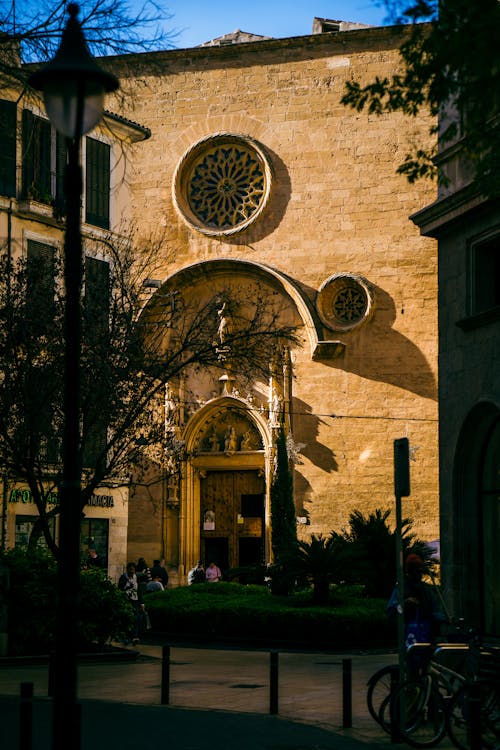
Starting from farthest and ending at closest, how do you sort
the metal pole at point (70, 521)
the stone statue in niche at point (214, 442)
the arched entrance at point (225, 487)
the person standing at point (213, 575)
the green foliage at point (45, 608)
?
the stone statue in niche at point (214, 442)
the arched entrance at point (225, 487)
the person standing at point (213, 575)
the green foliage at point (45, 608)
the metal pole at point (70, 521)

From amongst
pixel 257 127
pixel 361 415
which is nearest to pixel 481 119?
pixel 361 415

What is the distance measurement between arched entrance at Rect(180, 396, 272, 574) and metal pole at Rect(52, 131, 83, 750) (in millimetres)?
32957

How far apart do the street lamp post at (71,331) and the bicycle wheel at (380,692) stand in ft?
16.7

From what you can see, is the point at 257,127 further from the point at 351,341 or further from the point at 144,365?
the point at 144,365

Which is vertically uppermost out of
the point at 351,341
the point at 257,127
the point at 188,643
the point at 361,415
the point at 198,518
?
the point at 257,127

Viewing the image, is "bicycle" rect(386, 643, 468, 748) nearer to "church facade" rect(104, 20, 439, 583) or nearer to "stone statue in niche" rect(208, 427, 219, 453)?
"church facade" rect(104, 20, 439, 583)

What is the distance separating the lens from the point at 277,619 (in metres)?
24.2

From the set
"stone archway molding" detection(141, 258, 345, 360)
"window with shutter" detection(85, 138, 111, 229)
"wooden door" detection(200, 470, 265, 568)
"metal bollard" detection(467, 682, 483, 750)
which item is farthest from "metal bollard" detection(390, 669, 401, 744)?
"wooden door" detection(200, 470, 265, 568)

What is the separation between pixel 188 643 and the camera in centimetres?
2519

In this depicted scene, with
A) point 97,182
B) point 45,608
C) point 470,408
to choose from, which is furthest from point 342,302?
point 45,608

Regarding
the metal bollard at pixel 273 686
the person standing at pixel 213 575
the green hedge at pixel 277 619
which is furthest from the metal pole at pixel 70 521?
the person standing at pixel 213 575

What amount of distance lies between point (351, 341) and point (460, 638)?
27.2 metres

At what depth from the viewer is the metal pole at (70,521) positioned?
7.55 meters

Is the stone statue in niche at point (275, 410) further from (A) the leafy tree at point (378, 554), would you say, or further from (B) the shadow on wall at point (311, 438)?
(A) the leafy tree at point (378, 554)
